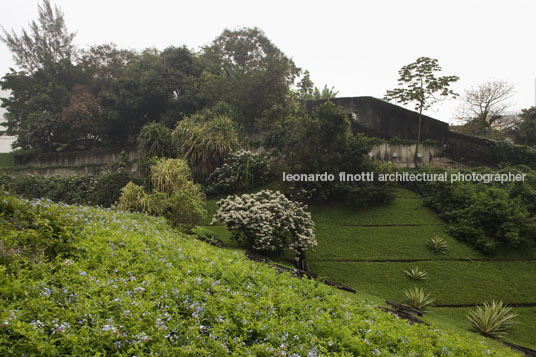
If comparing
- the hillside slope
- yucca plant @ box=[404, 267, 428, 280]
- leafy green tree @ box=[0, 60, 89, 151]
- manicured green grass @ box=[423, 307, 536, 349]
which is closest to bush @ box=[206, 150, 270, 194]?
yucca plant @ box=[404, 267, 428, 280]

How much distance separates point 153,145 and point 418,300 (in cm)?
985

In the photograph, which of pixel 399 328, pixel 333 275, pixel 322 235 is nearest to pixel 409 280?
pixel 333 275

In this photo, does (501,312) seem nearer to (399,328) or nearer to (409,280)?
(409,280)

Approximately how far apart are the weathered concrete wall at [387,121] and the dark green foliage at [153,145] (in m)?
Result: 8.04

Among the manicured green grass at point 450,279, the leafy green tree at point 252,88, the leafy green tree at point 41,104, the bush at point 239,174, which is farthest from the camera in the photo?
the leafy green tree at point 41,104

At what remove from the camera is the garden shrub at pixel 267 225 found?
7.00 meters

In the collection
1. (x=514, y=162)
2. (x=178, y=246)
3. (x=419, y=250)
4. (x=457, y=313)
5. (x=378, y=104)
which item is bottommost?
(x=457, y=313)

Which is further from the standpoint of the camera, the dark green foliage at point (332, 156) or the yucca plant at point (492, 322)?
the dark green foliage at point (332, 156)

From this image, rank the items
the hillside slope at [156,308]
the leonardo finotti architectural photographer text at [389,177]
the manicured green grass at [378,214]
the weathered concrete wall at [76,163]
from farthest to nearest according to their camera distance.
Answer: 1. the weathered concrete wall at [76,163]
2. the leonardo finotti architectural photographer text at [389,177]
3. the manicured green grass at [378,214]
4. the hillside slope at [156,308]

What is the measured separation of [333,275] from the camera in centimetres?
718

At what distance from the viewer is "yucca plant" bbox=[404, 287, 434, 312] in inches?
235

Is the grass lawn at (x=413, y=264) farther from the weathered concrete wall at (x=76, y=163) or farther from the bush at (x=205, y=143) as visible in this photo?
the weathered concrete wall at (x=76, y=163)

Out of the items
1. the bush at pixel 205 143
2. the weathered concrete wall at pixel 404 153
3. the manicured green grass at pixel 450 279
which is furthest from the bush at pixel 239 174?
the weathered concrete wall at pixel 404 153

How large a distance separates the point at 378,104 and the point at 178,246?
13408mm
